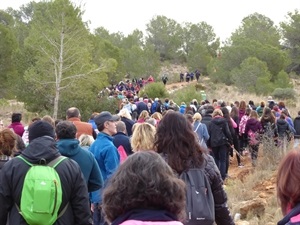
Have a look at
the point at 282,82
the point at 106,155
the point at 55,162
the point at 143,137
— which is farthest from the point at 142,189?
the point at 282,82

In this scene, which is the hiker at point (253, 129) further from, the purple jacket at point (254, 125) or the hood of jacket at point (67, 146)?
the hood of jacket at point (67, 146)

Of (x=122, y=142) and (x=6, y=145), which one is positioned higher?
(x=6, y=145)

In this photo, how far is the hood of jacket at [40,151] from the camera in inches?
159

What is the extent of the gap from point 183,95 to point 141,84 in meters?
17.7

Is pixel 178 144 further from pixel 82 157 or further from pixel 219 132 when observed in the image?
pixel 219 132

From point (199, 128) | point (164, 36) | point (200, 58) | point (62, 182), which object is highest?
point (164, 36)

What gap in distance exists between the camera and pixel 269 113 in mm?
12828

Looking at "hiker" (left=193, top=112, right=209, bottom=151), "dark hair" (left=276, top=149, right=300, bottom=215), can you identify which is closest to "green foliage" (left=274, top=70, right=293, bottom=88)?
"hiker" (left=193, top=112, right=209, bottom=151)

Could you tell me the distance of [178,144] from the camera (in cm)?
405

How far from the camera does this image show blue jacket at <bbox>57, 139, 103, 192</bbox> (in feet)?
17.4

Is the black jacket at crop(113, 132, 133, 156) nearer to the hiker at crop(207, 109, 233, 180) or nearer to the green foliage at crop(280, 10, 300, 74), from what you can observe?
the hiker at crop(207, 109, 233, 180)

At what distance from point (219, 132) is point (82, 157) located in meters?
6.38

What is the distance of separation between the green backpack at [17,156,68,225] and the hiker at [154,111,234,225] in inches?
35.6

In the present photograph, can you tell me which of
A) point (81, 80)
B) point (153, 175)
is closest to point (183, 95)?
point (81, 80)
